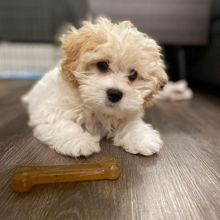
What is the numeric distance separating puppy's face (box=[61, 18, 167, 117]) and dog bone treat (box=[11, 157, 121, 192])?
276 millimetres

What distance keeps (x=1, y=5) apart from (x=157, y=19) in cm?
200

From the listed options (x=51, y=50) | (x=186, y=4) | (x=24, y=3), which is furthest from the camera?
(x=51, y=50)

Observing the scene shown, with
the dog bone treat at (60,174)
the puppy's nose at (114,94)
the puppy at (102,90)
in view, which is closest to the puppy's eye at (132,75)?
the puppy at (102,90)

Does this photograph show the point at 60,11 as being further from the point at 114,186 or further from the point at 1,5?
the point at 114,186

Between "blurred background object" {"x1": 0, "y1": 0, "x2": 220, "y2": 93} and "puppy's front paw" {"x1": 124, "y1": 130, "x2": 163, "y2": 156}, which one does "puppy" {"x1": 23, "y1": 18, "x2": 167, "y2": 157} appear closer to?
"puppy's front paw" {"x1": 124, "y1": 130, "x2": 163, "y2": 156}

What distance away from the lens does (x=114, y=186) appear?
1.06 meters

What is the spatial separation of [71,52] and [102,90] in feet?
0.73

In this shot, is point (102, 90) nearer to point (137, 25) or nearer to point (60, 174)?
point (60, 174)

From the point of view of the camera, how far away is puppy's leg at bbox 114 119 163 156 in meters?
1.37

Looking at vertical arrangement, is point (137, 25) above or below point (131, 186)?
above

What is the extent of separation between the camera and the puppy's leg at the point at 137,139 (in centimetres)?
137

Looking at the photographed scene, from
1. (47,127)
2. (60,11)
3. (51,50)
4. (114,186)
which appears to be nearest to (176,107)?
(47,127)

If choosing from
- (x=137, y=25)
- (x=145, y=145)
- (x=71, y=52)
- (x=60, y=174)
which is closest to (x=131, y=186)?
(x=60, y=174)

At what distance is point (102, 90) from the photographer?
1290mm
